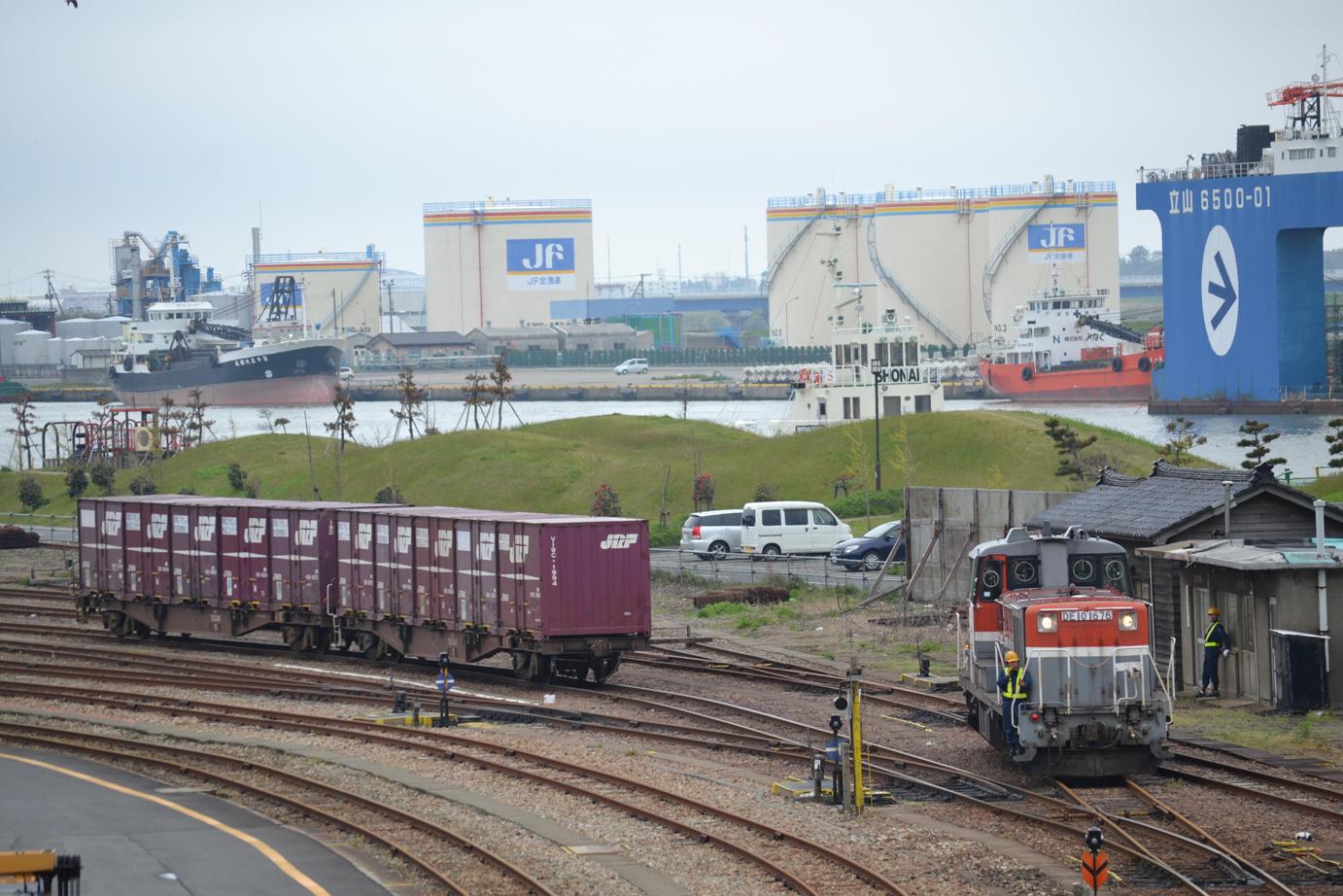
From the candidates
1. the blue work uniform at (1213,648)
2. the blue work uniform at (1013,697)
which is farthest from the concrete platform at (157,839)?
the blue work uniform at (1213,648)

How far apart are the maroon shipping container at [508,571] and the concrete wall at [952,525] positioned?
1054cm

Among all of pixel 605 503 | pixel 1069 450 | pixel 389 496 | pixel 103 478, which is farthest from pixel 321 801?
pixel 103 478

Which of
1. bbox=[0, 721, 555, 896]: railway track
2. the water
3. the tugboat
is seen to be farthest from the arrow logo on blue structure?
bbox=[0, 721, 555, 896]: railway track

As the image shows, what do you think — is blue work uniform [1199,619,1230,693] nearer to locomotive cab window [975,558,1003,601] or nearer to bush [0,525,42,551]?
locomotive cab window [975,558,1003,601]

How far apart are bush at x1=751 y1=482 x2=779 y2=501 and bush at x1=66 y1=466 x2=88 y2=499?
33835 mm

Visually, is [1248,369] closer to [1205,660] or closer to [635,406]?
[635,406]

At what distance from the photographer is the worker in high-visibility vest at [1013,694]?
1864 cm

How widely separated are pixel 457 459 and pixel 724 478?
40.1 ft

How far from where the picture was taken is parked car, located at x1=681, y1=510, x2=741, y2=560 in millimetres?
50938

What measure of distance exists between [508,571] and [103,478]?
52817 mm

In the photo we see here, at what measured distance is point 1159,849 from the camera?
53.8ft

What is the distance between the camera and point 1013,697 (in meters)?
18.6

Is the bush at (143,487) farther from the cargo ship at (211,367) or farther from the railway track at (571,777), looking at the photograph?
the cargo ship at (211,367)

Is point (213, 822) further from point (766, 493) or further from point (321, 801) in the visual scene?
point (766, 493)
